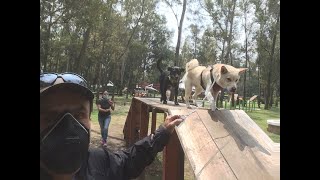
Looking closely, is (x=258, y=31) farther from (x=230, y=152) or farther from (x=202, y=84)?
(x=230, y=152)

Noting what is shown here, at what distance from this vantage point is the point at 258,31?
7.27 ft

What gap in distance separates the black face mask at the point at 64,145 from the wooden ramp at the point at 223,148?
15.6 inches

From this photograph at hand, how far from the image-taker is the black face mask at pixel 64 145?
63 cm

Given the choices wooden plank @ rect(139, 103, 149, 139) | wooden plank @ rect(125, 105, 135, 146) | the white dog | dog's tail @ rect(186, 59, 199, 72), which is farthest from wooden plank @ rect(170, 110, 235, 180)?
wooden plank @ rect(125, 105, 135, 146)

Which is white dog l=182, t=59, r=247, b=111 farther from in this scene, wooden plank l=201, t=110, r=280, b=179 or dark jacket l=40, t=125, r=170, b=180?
dark jacket l=40, t=125, r=170, b=180

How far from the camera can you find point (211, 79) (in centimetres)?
162

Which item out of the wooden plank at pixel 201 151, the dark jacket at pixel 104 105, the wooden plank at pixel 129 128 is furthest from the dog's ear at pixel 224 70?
the wooden plank at pixel 129 128

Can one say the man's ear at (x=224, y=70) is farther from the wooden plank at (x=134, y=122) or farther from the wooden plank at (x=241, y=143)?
the wooden plank at (x=134, y=122)

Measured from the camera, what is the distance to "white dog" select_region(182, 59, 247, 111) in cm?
150

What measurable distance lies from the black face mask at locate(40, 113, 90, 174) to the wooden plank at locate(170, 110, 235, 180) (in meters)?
0.40

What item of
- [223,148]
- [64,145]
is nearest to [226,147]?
[223,148]

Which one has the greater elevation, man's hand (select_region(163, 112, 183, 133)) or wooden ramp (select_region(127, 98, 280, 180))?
man's hand (select_region(163, 112, 183, 133))

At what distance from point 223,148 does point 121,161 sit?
0.48 meters
